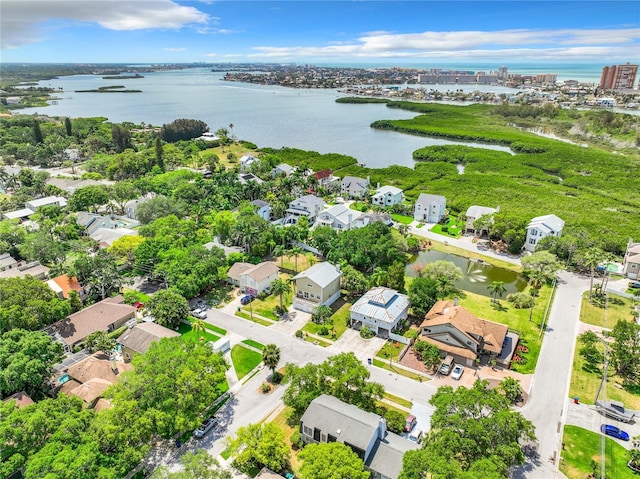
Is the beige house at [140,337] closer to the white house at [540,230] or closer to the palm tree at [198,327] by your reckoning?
the palm tree at [198,327]

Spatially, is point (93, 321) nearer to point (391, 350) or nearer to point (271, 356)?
point (271, 356)

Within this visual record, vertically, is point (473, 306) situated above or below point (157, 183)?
below

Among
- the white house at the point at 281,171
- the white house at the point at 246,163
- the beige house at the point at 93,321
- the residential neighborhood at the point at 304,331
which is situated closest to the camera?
the residential neighborhood at the point at 304,331

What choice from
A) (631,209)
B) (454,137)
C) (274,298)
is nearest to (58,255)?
(274,298)

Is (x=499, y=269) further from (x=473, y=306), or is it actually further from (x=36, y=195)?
(x=36, y=195)

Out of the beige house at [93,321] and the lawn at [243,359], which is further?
the beige house at [93,321]

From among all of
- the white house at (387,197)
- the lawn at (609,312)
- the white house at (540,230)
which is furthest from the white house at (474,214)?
the lawn at (609,312)

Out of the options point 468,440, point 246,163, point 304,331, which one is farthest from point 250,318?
point 246,163
